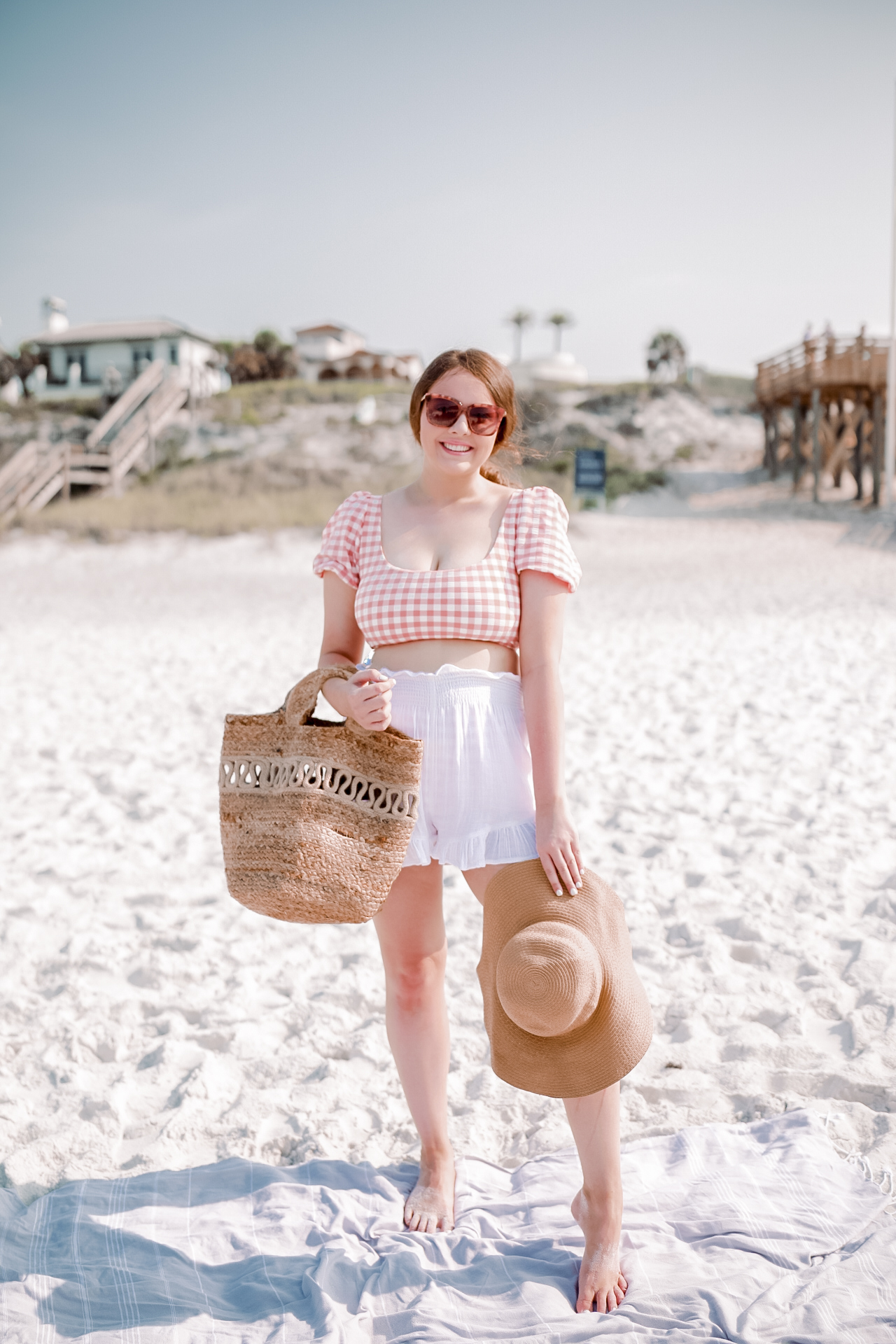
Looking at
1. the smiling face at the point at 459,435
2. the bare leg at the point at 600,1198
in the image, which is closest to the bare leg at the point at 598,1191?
the bare leg at the point at 600,1198

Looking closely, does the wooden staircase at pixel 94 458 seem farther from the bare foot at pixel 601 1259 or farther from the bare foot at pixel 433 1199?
the bare foot at pixel 601 1259

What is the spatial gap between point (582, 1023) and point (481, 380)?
132 centimetres

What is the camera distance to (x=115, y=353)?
43625 mm

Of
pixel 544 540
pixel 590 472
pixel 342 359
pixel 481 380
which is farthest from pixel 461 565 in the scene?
pixel 342 359

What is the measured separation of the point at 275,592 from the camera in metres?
13.6

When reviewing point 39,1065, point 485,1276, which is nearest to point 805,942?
point 485,1276

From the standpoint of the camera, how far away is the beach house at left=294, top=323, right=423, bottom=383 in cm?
4794

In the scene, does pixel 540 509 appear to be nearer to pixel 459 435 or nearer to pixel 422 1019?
pixel 459 435

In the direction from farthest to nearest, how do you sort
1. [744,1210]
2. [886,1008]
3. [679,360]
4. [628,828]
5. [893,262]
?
[679,360]
[893,262]
[628,828]
[886,1008]
[744,1210]

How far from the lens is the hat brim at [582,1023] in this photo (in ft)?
5.79

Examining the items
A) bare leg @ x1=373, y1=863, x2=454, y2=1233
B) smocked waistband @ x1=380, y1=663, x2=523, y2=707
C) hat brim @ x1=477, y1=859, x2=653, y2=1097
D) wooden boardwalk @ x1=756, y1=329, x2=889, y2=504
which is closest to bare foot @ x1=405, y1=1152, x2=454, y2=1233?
bare leg @ x1=373, y1=863, x2=454, y2=1233

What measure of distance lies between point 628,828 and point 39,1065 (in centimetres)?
285

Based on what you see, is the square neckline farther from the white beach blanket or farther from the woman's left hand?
the white beach blanket

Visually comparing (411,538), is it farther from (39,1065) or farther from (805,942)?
(805,942)
